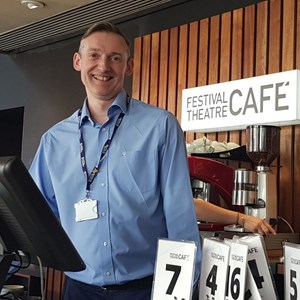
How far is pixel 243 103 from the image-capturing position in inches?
151

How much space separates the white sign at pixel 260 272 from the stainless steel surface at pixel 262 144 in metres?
1.97

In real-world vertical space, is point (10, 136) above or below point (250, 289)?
above

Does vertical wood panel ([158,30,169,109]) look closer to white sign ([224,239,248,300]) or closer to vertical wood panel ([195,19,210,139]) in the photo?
vertical wood panel ([195,19,210,139])

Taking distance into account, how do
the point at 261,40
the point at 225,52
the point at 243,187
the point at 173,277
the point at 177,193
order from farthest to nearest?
the point at 225,52 < the point at 261,40 < the point at 243,187 < the point at 177,193 < the point at 173,277

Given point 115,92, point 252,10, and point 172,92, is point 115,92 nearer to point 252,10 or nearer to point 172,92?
point 252,10

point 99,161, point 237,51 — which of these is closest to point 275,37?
point 237,51

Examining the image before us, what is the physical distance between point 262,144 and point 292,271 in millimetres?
2046

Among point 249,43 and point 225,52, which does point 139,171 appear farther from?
point 225,52

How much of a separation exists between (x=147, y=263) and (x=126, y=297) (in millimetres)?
122

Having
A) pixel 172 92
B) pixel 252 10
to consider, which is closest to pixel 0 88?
pixel 172 92

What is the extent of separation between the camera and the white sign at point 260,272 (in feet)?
4.30

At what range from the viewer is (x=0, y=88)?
7.54 metres

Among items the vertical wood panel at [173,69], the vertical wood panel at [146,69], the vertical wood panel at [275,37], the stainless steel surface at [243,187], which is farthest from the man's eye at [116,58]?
the vertical wood panel at [146,69]

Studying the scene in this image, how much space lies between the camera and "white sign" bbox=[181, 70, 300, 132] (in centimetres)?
352
